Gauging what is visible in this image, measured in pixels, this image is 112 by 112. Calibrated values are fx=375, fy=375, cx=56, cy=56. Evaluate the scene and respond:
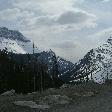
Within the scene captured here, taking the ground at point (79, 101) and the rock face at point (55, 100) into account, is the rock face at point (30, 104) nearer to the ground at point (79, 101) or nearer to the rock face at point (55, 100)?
the ground at point (79, 101)

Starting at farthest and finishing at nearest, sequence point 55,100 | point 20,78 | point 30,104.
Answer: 1. point 20,78
2. point 55,100
3. point 30,104

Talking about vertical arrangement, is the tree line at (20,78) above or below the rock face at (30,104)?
above

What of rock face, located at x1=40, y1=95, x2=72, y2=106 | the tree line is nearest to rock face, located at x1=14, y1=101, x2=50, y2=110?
rock face, located at x1=40, y1=95, x2=72, y2=106

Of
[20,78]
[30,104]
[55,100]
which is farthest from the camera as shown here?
[20,78]

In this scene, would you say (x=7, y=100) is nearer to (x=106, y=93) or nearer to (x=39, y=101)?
(x=39, y=101)

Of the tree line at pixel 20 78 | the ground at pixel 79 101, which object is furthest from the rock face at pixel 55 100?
the tree line at pixel 20 78

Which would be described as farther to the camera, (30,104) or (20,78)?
(20,78)

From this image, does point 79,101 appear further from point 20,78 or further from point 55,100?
point 20,78

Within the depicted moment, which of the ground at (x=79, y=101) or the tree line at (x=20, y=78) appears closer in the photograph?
the ground at (x=79, y=101)

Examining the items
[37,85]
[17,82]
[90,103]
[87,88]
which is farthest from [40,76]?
[90,103]

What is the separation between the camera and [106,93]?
34.5m

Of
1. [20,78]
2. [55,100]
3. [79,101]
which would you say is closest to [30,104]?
[55,100]

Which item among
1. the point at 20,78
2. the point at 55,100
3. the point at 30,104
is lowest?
the point at 30,104

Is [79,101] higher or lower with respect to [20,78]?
lower
